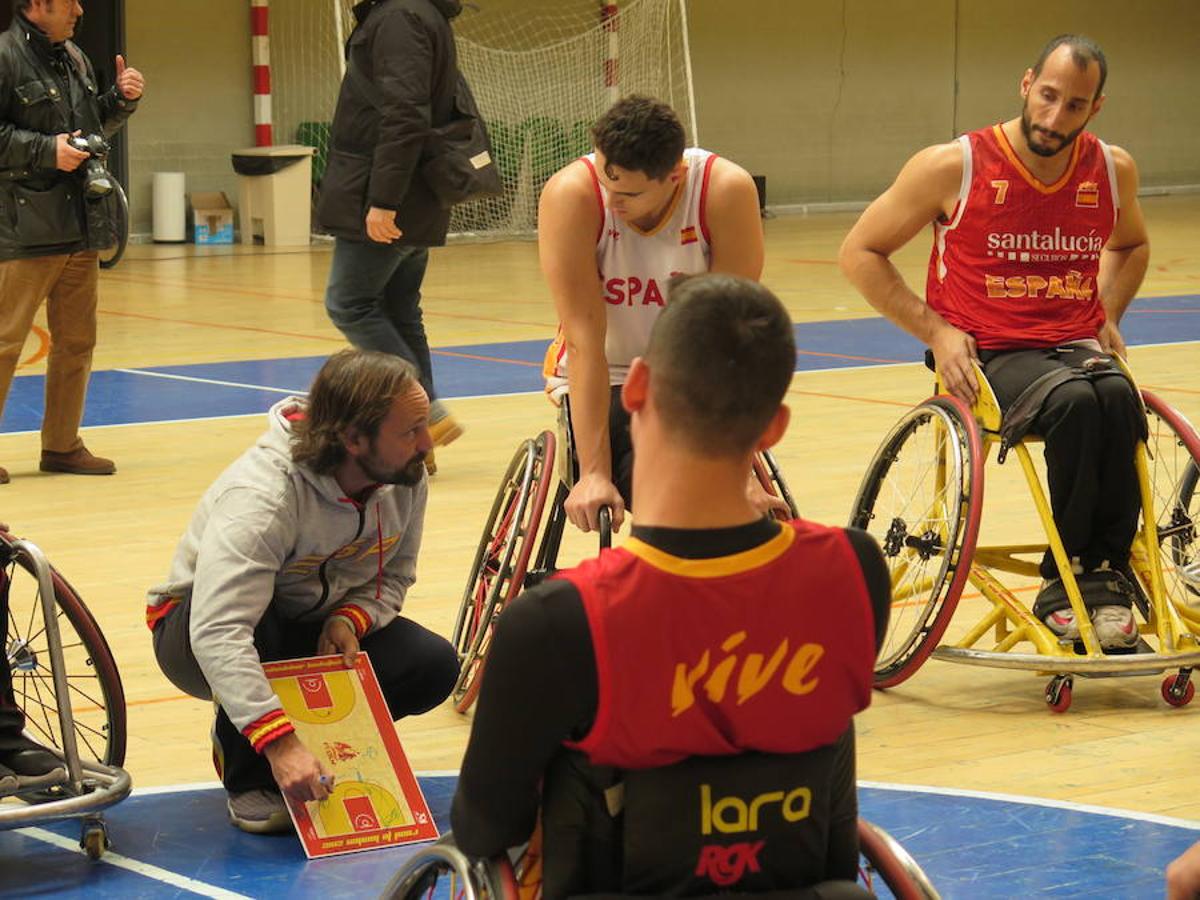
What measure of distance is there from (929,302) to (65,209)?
9.21 feet

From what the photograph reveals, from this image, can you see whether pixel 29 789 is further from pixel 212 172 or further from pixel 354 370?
pixel 212 172

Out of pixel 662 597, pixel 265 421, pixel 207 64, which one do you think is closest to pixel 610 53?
pixel 207 64

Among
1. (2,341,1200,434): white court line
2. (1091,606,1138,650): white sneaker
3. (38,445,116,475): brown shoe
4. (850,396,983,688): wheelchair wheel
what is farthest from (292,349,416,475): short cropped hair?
(38,445,116,475): brown shoe

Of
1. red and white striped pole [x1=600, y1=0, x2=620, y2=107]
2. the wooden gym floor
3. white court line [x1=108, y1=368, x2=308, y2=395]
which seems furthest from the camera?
red and white striped pole [x1=600, y1=0, x2=620, y2=107]

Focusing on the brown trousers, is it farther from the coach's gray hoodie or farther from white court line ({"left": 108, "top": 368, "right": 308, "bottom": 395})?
the coach's gray hoodie

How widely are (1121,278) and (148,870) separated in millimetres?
2415

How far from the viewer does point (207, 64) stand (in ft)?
49.8

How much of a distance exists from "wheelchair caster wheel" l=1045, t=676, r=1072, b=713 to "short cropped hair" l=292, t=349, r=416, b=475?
4.88 ft

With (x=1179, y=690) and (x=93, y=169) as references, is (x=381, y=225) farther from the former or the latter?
(x=1179, y=690)

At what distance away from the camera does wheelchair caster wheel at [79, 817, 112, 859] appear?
300 centimetres

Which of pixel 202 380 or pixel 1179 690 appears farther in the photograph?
pixel 202 380

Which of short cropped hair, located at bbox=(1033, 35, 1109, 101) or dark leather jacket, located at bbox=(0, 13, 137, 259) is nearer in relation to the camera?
short cropped hair, located at bbox=(1033, 35, 1109, 101)

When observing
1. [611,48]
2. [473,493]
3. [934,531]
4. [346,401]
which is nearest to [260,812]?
[346,401]

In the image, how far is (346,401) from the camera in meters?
3.05
